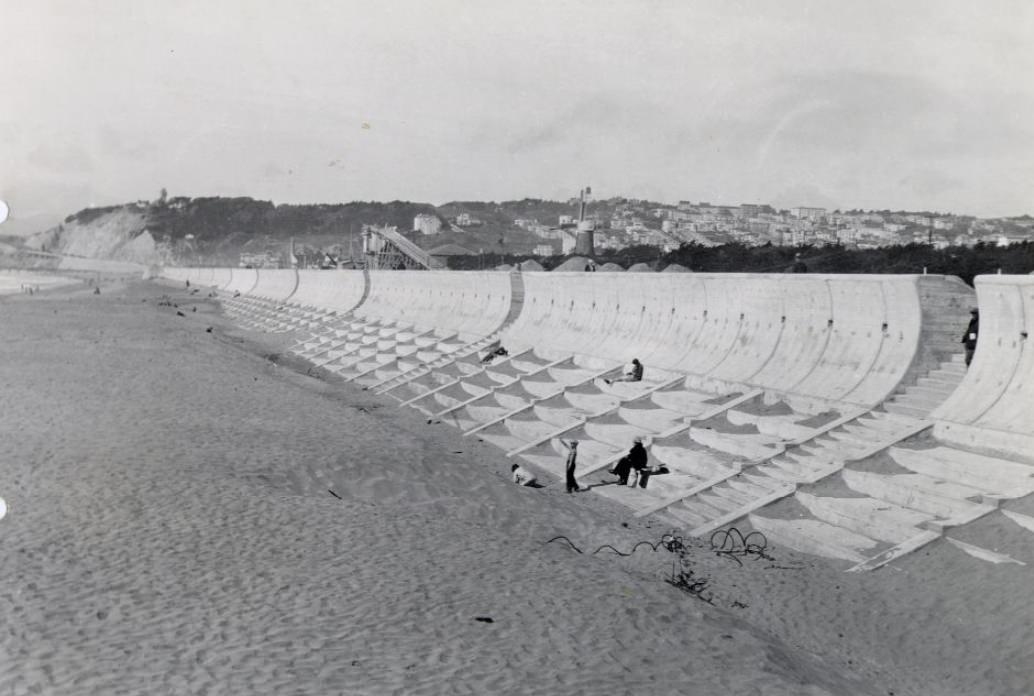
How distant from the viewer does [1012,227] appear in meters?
35.7

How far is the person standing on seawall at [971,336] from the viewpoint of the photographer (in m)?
11.2

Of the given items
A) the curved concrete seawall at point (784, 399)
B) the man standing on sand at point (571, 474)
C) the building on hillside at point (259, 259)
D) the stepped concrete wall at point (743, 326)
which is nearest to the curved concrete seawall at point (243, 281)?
the building on hillside at point (259, 259)

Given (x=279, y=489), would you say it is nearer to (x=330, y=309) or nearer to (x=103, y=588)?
(x=103, y=588)

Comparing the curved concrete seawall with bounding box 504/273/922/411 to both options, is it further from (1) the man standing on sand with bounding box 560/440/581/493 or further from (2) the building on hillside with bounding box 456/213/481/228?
(2) the building on hillside with bounding box 456/213/481/228

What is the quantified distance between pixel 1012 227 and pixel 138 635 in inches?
1485

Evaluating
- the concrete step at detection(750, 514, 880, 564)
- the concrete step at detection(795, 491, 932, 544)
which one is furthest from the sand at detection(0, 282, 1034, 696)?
the concrete step at detection(795, 491, 932, 544)

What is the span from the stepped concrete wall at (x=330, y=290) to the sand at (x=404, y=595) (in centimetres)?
3228

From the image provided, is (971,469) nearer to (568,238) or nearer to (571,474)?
(571,474)

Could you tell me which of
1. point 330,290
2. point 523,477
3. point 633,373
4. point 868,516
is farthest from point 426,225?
point 868,516

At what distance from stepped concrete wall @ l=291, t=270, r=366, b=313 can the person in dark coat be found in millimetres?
32940

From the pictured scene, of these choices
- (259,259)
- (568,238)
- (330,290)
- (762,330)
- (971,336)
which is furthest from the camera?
(259,259)

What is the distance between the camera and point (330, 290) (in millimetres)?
51219

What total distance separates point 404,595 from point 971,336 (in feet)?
26.5

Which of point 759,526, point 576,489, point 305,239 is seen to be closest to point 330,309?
point 576,489
